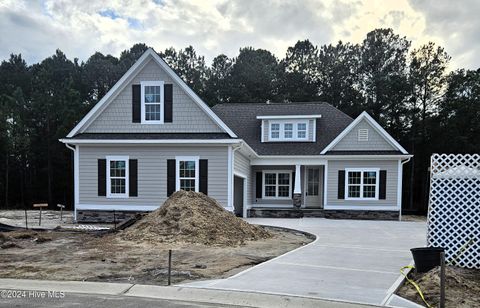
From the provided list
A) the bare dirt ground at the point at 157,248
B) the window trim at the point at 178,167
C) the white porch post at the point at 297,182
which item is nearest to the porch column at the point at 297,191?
the white porch post at the point at 297,182

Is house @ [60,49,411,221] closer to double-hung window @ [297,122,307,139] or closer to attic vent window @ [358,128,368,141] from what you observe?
attic vent window @ [358,128,368,141]

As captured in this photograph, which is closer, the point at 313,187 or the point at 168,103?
the point at 168,103

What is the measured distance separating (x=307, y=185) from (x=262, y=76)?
71.7ft

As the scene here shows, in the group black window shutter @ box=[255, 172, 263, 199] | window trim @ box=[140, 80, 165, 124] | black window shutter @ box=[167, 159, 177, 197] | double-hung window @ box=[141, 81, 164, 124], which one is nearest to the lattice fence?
black window shutter @ box=[167, 159, 177, 197]

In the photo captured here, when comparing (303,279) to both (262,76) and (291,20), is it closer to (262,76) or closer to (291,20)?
(291,20)

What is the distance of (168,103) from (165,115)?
0.55 metres

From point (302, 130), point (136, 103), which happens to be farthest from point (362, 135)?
point (136, 103)

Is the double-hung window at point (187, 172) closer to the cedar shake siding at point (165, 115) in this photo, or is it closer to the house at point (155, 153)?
the house at point (155, 153)

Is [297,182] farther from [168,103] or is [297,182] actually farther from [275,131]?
[168,103]

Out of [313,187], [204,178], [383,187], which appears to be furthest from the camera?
[313,187]

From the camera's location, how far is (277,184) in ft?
74.0

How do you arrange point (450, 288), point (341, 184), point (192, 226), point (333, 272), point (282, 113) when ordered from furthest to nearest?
point (282, 113)
point (341, 184)
point (192, 226)
point (333, 272)
point (450, 288)

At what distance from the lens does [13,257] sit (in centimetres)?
871

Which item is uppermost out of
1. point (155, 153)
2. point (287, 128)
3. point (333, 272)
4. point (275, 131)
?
point (287, 128)
